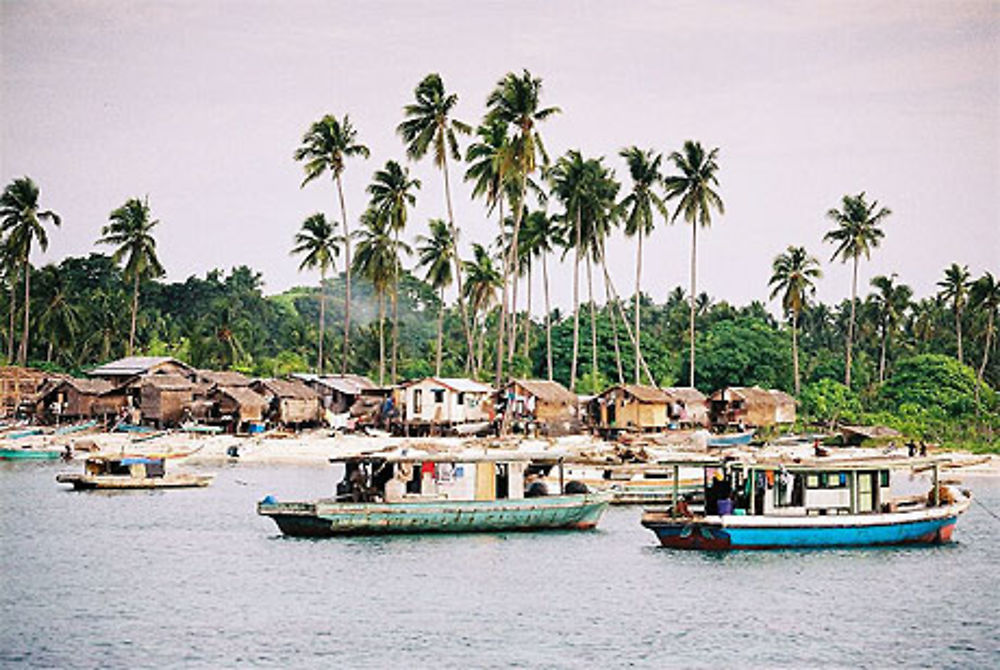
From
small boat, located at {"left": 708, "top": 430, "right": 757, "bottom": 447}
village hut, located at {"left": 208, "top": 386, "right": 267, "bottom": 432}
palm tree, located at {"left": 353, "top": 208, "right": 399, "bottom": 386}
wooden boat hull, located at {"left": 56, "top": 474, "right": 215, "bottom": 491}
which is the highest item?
palm tree, located at {"left": 353, "top": 208, "right": 399, "bottom": 386}

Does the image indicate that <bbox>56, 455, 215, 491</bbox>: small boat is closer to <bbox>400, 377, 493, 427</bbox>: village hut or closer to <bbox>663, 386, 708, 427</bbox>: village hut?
<bbox>400, 377, 493, 427</bbox>: village hut

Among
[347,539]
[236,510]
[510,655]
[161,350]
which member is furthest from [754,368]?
[510,655]

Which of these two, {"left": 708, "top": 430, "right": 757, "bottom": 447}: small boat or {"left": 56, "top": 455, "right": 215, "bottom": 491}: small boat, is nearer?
{"left": 56, "top": 455, "right": 215, "bottom": 491}: small boat

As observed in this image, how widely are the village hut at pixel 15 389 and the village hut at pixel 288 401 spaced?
11.5m

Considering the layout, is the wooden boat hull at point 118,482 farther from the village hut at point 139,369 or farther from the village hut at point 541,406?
the village hut at point 139,369

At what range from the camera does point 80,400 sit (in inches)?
2726

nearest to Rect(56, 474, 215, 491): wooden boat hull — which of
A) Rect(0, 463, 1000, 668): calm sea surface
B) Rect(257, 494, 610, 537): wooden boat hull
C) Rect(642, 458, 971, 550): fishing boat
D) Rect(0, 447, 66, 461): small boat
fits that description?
Rect(0, 463, 1000, 668): calm sea surface

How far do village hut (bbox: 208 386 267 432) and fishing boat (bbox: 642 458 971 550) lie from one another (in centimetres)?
3958

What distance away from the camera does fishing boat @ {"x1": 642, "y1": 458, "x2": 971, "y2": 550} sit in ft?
102

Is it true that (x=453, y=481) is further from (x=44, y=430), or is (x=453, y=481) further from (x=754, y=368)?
(x=754, y=368)

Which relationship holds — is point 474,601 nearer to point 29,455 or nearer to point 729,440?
point 729,440

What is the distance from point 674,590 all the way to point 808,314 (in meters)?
79.7

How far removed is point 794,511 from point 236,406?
137 feet

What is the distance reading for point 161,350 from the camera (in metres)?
85.4
